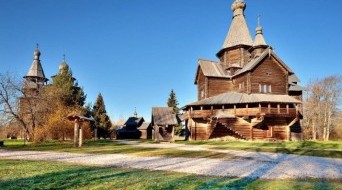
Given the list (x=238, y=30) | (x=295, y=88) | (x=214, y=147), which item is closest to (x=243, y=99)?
(x=214, y=147)

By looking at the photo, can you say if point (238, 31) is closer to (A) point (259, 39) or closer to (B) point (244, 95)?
(A) point (259, 39)

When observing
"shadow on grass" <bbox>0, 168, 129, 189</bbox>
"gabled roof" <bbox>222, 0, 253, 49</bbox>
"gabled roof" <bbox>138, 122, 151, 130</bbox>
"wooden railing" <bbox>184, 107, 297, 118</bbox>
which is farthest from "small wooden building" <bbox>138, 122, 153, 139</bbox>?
"shadow on grass" <bbox>0, 168, 129, 189</bbox>

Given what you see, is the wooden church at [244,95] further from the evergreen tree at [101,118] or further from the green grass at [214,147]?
the evergreen tree at [101,118]

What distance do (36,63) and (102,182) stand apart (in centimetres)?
6016

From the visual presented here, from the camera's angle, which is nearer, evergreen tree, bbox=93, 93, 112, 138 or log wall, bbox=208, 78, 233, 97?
log wall, bbox=208, 78, 233, 97

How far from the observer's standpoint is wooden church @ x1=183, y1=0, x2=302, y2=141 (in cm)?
3366

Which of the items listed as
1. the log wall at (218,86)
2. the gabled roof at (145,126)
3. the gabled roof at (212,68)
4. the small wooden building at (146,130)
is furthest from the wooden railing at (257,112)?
the gabled roof at (145,126)

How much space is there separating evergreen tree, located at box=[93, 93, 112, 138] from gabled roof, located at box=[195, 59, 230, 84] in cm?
3036

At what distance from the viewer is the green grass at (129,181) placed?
8383 mm

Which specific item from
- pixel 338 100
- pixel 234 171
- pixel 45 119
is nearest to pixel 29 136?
pixel 45 119

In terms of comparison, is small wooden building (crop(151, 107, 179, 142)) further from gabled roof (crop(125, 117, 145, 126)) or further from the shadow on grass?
the shadow on grass

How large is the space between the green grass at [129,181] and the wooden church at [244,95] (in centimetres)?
2368

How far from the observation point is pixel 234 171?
12.0 metres

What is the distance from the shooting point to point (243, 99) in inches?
1337
